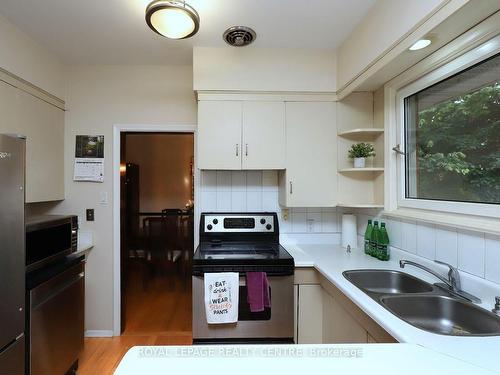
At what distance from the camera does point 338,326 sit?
5.07 feet

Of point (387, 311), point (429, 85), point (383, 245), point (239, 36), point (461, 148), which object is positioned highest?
point (239, 36)

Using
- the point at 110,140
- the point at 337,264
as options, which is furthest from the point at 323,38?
the point at 110,140

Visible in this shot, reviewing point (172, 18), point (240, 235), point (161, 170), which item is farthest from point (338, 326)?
point (161, 170)

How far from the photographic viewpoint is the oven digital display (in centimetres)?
227

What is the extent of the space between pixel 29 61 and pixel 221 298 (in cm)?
208

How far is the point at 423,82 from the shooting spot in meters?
1.61

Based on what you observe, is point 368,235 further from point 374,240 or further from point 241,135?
point 241,135

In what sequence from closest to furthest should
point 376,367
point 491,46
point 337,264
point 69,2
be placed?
point 376,367 < point 491,46 < point 69,2 < point 337,264

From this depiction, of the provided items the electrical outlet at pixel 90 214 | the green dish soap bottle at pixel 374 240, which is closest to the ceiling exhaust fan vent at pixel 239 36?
the green dish soap bottle at pixel 374 240

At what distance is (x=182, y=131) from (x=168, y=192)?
2.60 metres

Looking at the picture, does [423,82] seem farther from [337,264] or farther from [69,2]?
[69,2]

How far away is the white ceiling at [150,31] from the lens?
1566 mm

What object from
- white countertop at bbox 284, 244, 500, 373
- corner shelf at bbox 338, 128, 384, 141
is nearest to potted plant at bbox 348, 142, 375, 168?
corner shelf at bbox 338, 128, 384, 141

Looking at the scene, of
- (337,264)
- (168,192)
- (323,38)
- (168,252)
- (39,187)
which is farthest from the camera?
(168,192)
